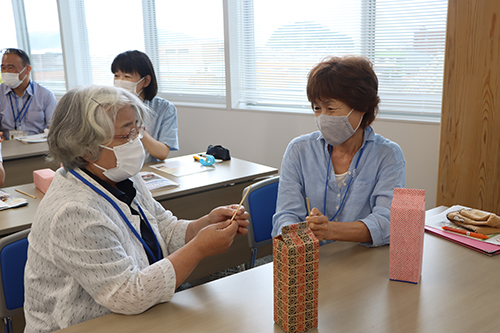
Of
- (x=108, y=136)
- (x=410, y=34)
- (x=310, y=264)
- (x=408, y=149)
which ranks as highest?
(x=410, y=34)

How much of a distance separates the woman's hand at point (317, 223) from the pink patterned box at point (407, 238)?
241 mm

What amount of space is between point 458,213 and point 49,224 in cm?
149

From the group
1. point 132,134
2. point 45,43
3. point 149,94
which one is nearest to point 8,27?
point 45,43

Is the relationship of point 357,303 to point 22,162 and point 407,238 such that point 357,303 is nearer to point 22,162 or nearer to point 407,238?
point 407,238

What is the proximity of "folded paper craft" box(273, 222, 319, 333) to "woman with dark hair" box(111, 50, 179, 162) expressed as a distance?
2.11 metres

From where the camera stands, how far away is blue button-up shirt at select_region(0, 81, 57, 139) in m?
4.42

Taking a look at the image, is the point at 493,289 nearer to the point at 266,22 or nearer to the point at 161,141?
the point at 161,141

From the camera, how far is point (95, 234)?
1.17 metres

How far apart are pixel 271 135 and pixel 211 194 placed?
67.3 inches

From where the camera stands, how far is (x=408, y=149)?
333 centimetres

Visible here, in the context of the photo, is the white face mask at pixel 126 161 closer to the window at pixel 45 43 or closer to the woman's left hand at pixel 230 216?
the woman's left hand at pixel 230 216

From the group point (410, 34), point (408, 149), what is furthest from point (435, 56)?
point (408, 149)

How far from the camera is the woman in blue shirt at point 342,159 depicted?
1.69m

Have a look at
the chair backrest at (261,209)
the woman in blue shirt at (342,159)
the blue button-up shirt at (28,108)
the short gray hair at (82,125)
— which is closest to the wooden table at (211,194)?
the chair backrest at (261,209)
